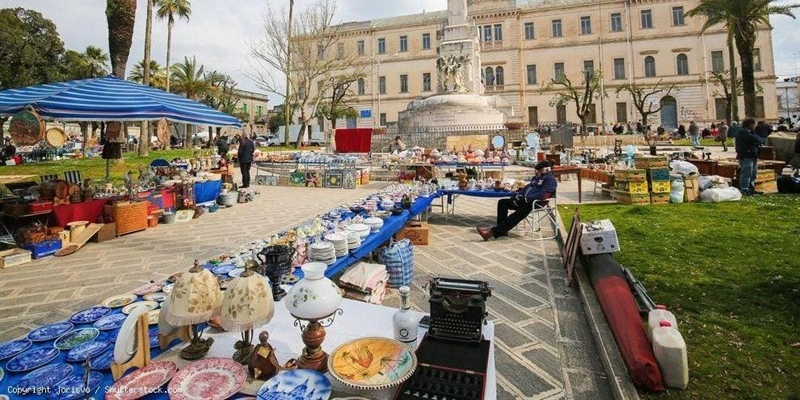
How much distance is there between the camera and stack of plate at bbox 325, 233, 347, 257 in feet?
11.6

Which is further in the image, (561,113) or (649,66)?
(561,113)

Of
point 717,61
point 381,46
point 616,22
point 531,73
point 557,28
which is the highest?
point 381,46

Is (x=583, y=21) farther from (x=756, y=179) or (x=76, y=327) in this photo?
(x=76, y=327)

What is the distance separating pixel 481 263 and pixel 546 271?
0.83m

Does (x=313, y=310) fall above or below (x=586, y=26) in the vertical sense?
below

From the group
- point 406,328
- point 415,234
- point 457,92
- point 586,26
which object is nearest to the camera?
point 406,328

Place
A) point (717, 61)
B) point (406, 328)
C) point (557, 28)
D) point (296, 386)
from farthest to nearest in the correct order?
point (557, 28)
point (717, 61)
point (406, 328)
point (296, 386)

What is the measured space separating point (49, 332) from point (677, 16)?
50.8 m

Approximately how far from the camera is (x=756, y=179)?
912cm

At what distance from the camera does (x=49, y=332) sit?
2201 millimetres

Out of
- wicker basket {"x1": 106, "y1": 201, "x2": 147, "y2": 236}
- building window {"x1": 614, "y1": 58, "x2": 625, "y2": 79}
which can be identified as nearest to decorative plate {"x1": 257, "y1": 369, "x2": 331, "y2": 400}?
wicker basket {"x1": 106, "y1": 201, "x2": 147, "y2": 236}

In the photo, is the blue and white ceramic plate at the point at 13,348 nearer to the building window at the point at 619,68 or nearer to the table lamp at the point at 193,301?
the table lamp at the point at 193,301

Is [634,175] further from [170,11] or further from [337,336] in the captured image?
[170,11]

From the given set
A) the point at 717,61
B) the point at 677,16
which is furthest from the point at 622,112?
the point at 677,16
